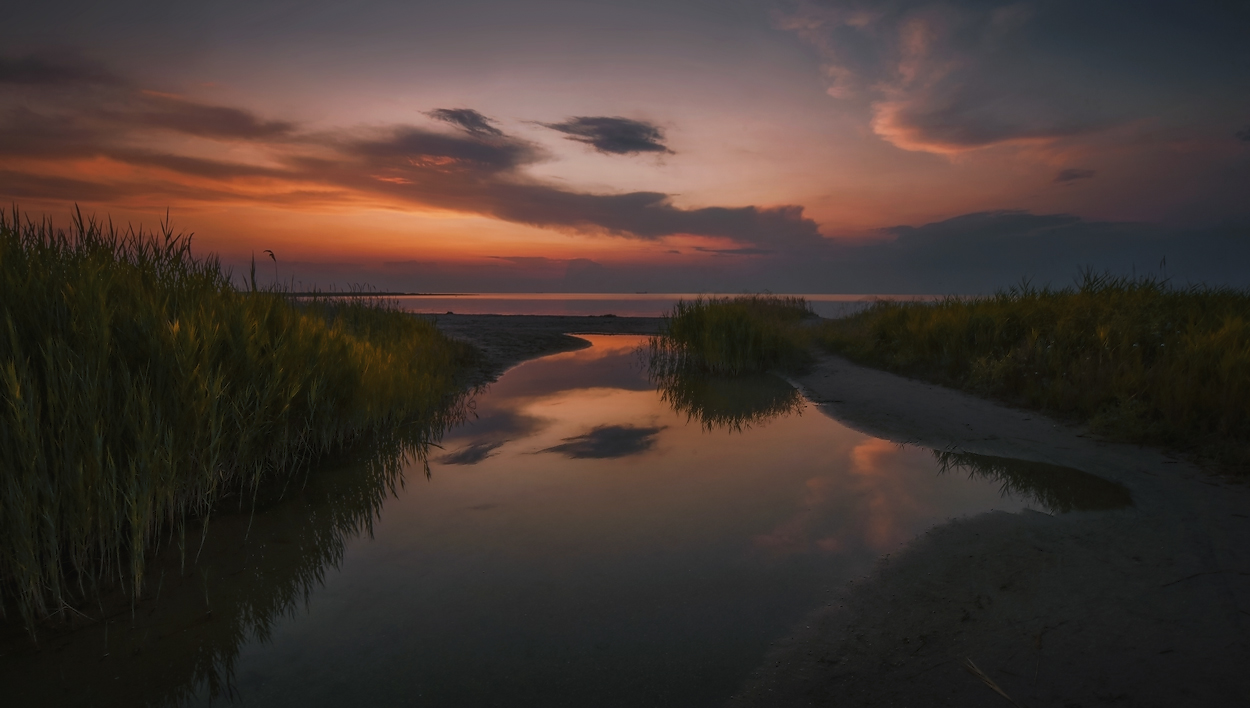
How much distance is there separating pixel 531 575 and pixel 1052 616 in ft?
8.72

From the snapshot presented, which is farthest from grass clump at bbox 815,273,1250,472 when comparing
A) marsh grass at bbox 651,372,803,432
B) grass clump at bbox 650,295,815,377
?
marsh grass at bbox 651,372,803,432

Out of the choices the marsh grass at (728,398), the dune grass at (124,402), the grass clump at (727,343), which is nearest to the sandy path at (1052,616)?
the dune grass at (124,402)

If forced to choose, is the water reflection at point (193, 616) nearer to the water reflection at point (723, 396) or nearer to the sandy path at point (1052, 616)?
the sandy path at point (1052, 616)

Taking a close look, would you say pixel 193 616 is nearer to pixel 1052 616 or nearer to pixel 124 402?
pixel 124 402

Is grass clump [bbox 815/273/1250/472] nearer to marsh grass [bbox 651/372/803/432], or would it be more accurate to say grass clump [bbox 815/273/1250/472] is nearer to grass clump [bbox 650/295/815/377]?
grass clump [bbox 650/295/815/377]

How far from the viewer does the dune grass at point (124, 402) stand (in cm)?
266

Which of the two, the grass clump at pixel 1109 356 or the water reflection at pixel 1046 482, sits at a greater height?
the grass clump at pixel 1109 356

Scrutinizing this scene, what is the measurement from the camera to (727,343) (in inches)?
436

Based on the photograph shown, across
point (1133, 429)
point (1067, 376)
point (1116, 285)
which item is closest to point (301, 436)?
point (1133, 429)

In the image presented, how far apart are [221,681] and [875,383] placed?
9.08 m

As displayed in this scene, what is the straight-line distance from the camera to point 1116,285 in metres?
9.23

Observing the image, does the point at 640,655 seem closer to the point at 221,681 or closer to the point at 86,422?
the point at 221,681

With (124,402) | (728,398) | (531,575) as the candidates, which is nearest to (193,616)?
(124,402)

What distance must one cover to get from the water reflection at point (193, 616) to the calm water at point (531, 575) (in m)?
0.01
